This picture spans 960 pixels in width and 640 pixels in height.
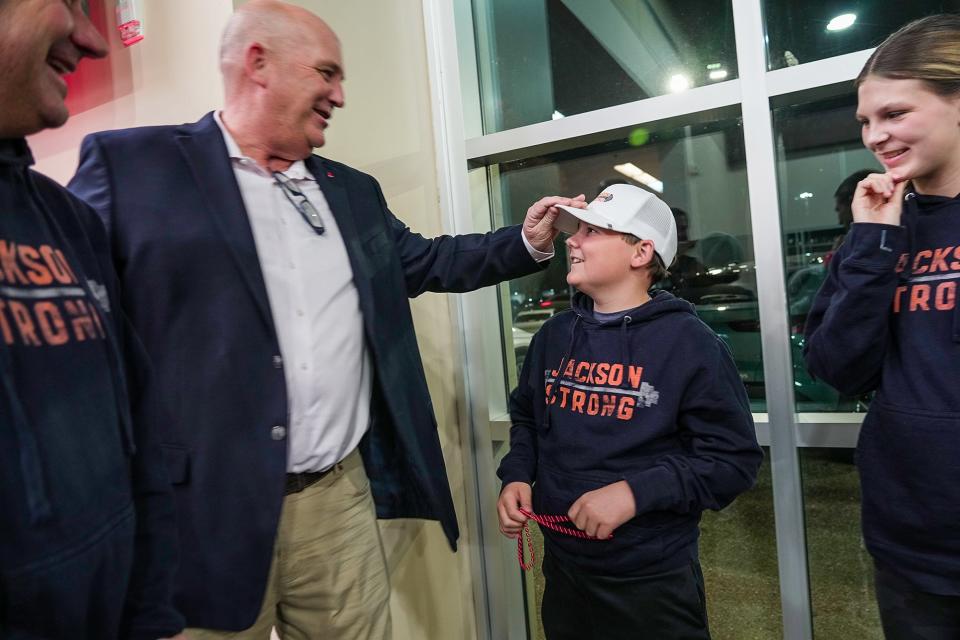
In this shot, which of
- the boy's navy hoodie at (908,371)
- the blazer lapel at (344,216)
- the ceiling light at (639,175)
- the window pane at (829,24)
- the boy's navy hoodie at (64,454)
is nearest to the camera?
the boy's navy hoodie at (64,454)

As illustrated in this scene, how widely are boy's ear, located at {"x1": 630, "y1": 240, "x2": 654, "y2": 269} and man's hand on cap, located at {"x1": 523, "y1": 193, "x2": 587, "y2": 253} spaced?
160 mm

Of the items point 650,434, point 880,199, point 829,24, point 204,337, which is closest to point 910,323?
point 880,199

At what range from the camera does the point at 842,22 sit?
1595 mm

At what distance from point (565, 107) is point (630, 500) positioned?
4.30 feet

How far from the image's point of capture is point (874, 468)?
3.70 feet

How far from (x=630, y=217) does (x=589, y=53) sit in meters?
0.80

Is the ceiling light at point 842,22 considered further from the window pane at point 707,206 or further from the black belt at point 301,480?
the black belt at point 301,480

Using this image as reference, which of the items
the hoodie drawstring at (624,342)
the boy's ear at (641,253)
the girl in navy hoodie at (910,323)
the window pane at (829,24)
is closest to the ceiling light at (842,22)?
the window pane at (829,24)

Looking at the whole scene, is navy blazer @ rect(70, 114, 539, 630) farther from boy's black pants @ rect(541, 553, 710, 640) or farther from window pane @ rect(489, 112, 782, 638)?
window pane @ rect(489, 112, 782, 638)

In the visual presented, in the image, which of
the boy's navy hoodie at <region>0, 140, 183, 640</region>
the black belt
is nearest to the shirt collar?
the boy's navy hoodie at <region>0, 140, 183, 640</region>

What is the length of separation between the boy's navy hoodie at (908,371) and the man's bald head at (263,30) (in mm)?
1162

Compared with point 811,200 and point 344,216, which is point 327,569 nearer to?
point 344,216

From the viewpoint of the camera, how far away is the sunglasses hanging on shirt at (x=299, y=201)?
1276mm

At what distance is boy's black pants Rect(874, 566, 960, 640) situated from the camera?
104 centimetres
